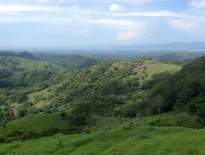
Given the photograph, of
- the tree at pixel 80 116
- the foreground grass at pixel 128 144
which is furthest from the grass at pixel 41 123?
the foreground grass at pixel 128 144

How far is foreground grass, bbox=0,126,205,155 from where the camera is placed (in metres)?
21.3

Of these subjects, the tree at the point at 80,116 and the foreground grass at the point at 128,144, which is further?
the tree at the point at 80,116

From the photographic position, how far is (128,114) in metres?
92.0

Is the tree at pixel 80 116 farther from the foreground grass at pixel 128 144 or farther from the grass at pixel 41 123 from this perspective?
the foreground grass at pixel 128 144

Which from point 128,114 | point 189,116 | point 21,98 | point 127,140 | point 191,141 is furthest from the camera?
point 21,98

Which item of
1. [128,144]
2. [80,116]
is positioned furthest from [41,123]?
[128,144]

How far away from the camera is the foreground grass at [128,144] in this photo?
21.3 meters

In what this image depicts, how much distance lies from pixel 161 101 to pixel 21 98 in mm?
147410

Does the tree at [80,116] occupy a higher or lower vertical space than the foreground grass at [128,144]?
lower

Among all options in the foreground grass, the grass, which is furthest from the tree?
the foreground grass

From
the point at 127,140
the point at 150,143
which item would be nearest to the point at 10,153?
the point at 127,140

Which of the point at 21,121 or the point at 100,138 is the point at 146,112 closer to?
the point at 21,121

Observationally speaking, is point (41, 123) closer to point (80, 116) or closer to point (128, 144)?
point (80, 116)

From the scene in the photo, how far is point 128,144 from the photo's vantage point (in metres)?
25.1
